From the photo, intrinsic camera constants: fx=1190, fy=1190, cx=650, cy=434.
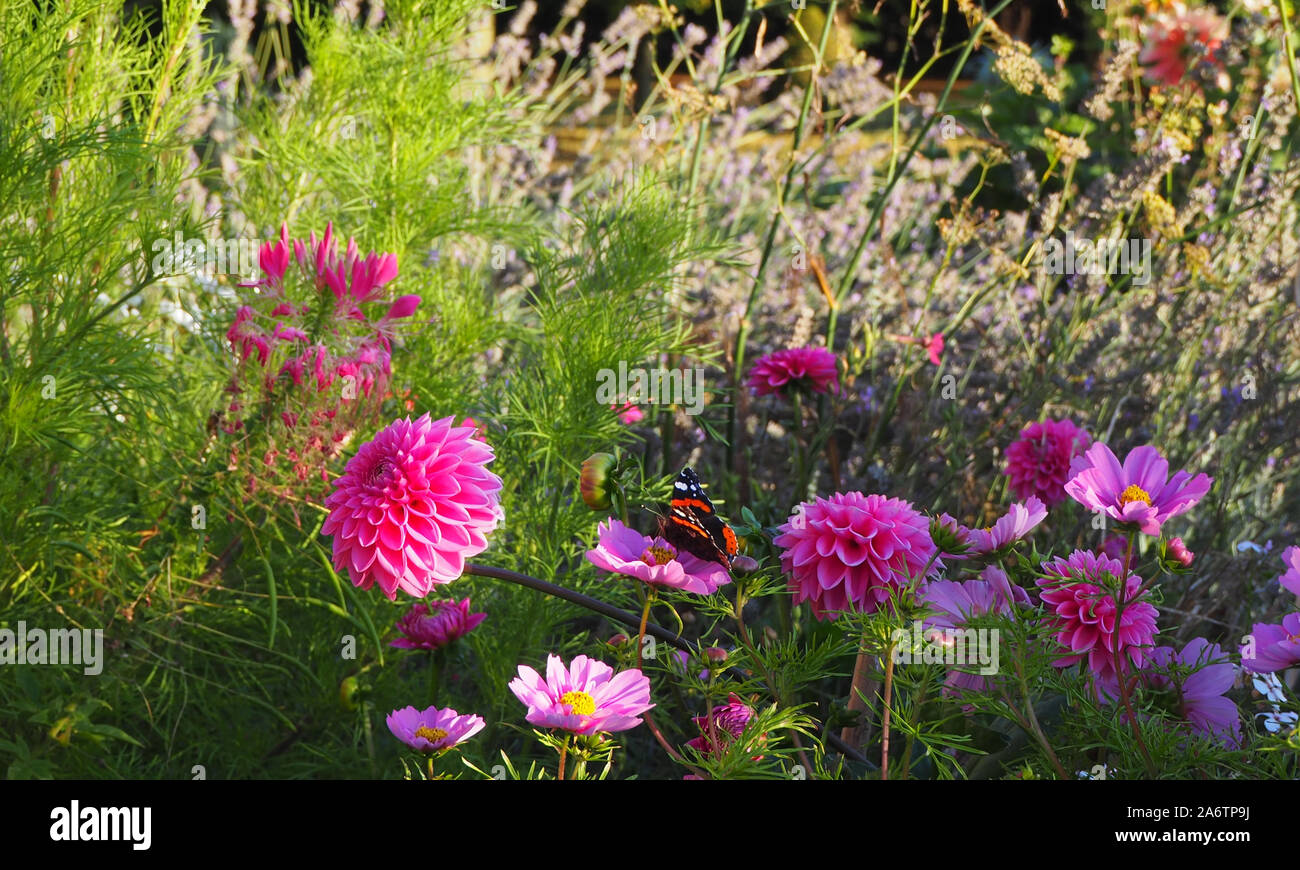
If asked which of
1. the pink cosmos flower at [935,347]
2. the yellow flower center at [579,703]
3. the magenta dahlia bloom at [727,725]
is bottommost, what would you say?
the magenta dahlia bloom at [727,725]

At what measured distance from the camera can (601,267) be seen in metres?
1.78

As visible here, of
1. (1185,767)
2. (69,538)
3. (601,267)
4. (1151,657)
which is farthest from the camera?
(601,267)

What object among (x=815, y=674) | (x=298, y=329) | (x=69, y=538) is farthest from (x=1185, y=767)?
(x=69, y=538)

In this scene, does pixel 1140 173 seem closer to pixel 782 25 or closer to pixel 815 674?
pixel 815 674

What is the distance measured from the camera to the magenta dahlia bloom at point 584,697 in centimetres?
93

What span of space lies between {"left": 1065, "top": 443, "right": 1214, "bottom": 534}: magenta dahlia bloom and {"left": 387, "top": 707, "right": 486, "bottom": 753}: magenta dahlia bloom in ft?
1.89

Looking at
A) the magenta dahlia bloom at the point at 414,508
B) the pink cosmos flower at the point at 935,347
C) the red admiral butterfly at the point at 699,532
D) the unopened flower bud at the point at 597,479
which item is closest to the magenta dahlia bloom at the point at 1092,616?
the red admiral butterfly at the point at 699,532

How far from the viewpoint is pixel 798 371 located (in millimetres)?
1937

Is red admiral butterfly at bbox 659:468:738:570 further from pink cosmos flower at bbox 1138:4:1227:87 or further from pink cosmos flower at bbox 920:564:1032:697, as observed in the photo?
→ pink cosmos flower at bbox 1138:4:1227:87

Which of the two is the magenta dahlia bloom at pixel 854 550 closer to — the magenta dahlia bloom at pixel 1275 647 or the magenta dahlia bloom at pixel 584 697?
the magenta dahlia bloom at pixel 584 697

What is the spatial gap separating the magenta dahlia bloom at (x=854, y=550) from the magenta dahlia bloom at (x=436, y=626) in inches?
16.5

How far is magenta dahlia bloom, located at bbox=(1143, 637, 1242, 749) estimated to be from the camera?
3.62ft

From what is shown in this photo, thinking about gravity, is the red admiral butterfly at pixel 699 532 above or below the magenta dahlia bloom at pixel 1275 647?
above

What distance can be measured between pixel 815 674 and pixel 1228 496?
121 centimetres
